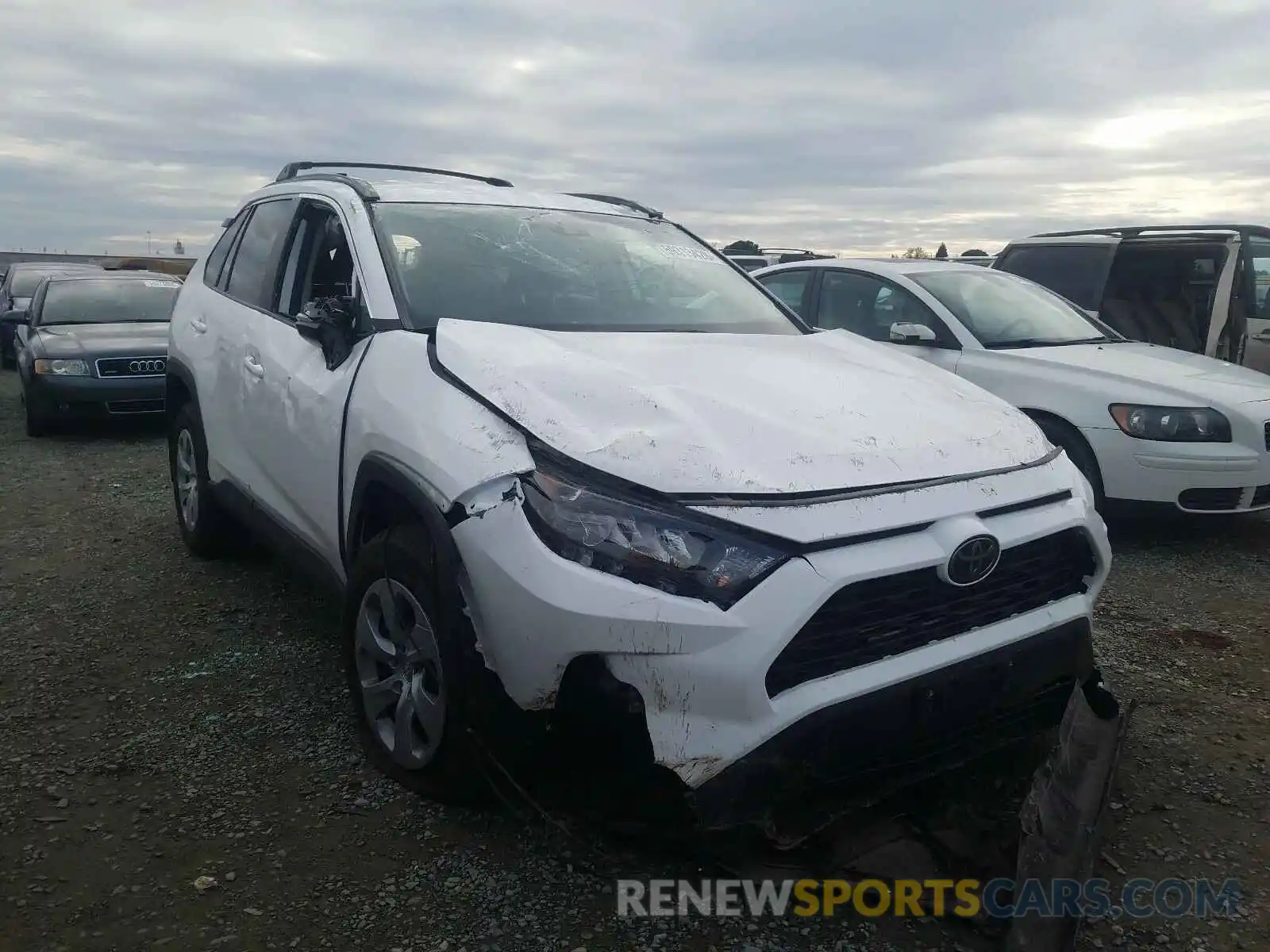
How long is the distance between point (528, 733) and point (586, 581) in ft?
1.38

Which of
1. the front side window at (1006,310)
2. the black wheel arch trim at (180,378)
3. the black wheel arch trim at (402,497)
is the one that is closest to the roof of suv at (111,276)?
the black wheel arch trim at (180,378)

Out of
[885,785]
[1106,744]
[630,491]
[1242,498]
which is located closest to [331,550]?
[630,491]

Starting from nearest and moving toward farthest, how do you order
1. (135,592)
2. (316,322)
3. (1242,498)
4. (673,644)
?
(673,644) < (316,322) < (135,592) < (1242,498)

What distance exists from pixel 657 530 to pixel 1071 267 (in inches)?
297

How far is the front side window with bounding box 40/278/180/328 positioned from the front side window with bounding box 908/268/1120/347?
7.65m

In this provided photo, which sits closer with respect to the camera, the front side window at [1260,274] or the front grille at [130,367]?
the front side window at [1260,274]

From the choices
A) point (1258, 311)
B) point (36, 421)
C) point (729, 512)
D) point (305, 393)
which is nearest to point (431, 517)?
point (729, 512)

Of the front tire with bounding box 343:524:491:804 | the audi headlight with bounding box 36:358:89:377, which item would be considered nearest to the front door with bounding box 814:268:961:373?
the front tire with bounding box 343:524:491:804

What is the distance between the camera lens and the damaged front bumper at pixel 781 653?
2.05 meters

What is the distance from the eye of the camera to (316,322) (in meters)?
3.09

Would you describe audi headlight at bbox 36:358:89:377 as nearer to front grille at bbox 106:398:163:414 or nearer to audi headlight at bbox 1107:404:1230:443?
front grille at bbox 106:398:163:414

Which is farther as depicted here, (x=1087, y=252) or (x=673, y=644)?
(x=1087, y=252)

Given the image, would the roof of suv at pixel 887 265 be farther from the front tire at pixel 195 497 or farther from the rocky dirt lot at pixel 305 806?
the front tire at pixel 195 497

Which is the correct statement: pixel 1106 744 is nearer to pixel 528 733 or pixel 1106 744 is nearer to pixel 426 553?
pixel 528 733
